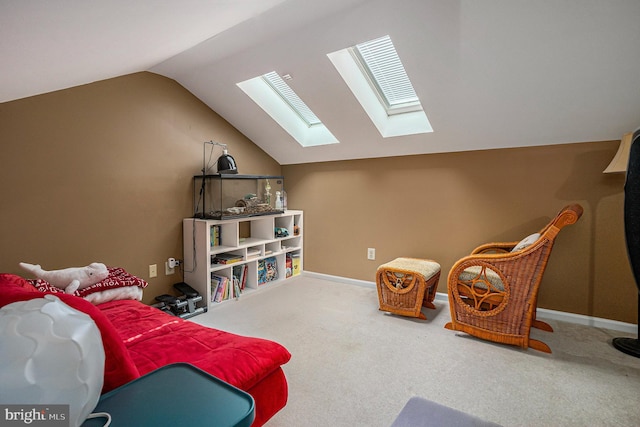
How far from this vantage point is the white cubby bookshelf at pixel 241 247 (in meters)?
3.14

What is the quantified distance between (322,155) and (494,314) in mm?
2511

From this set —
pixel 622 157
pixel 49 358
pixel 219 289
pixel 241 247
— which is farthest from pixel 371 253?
pixel 49 358

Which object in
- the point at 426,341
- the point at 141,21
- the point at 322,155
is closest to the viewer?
the point at 141,21

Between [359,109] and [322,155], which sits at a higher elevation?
[359,109]

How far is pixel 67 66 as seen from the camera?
1.61 metres

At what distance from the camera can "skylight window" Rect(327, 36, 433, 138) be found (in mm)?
2744

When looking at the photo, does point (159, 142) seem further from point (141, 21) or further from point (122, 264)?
point (141, 21)

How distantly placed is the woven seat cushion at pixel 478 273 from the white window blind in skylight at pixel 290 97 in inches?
85.9

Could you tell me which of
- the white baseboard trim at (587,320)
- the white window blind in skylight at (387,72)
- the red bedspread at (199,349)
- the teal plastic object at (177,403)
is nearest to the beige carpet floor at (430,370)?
the white baseboard trim at (587,320)

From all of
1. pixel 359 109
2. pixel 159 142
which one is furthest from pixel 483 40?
pixel 159 142

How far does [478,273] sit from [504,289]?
0.67ft

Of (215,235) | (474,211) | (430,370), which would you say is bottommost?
(430,370)

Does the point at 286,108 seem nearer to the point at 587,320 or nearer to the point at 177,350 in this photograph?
the point at 177,350

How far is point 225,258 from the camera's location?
341 cm
